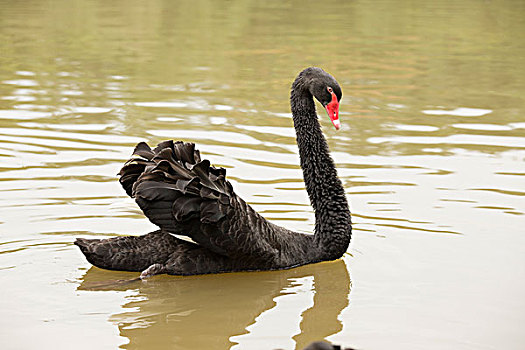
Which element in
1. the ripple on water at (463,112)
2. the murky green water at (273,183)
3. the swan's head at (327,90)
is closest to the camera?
the murky green water at (273,183)

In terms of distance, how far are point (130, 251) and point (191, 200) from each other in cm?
52

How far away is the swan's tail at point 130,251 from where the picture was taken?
507 centimetres

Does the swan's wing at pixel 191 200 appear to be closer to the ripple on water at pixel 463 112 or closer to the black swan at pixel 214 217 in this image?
the black swan at pixel 214 217

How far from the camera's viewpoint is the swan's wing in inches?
192

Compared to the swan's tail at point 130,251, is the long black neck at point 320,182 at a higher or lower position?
higher

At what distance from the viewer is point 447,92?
11.3 meters

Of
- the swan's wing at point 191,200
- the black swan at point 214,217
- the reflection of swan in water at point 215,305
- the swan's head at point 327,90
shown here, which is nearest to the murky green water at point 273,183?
the reflection of swan in water at point 215,305

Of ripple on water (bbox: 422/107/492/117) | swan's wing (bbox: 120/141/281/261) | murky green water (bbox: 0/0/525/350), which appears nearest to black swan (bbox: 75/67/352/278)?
swan's wing (bbox: 120/141/281/261)

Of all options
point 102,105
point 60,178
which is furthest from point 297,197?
point 102,105

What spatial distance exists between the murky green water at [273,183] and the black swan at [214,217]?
0.13 meters

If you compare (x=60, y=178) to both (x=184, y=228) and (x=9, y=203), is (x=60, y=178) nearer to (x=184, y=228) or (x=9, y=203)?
(x=9, y=203)

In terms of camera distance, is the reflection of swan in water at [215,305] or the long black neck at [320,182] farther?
the long black neck at [320,182]

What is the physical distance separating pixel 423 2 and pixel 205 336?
21.9 meters

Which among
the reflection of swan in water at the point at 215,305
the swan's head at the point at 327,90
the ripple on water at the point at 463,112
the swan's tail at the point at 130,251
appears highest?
the swan's head at the point at 327,90
